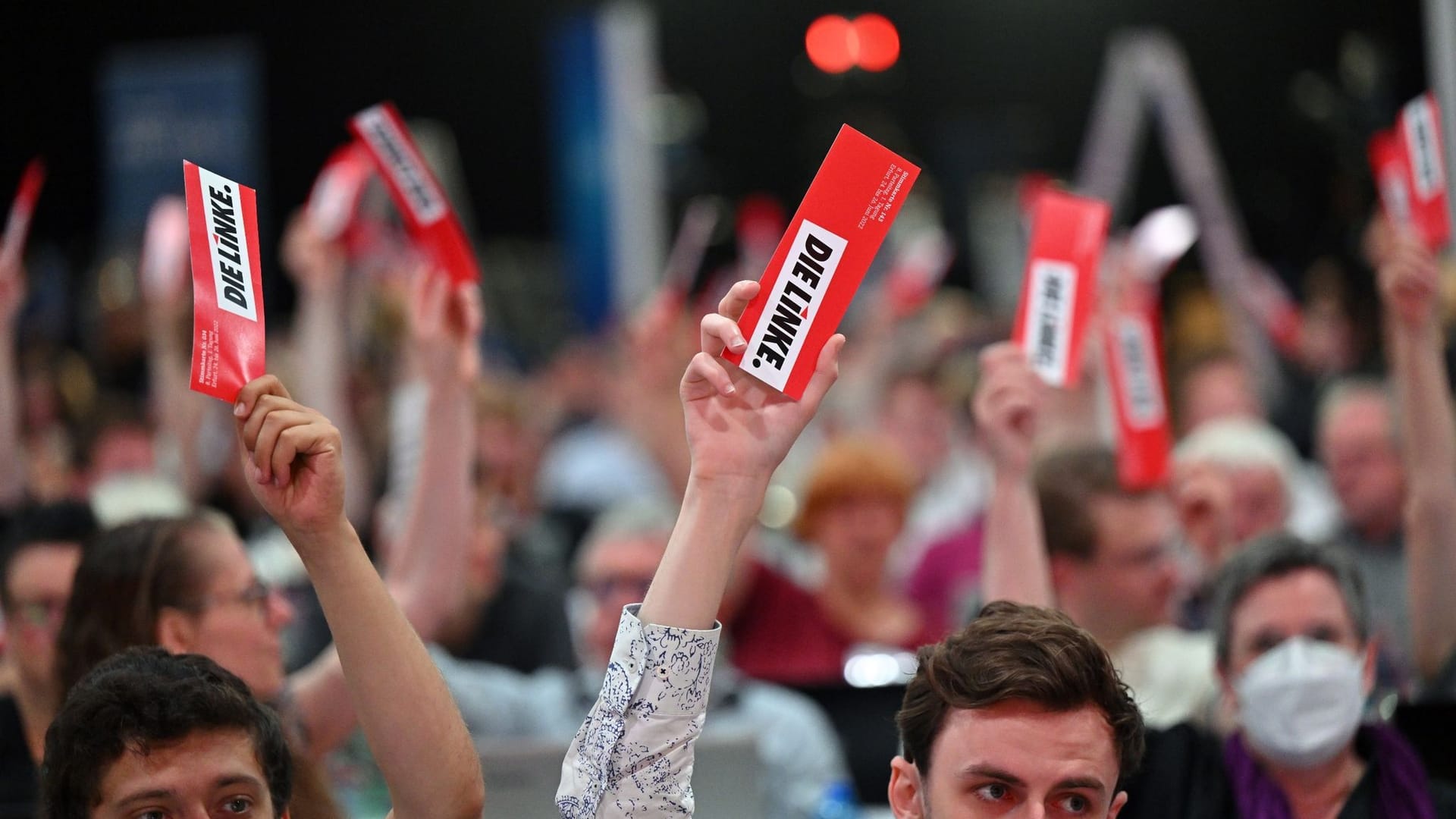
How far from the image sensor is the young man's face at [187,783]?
222 centimetres

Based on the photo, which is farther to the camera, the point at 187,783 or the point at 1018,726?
the point at 1018,726

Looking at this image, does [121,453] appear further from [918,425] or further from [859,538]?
[918,425]

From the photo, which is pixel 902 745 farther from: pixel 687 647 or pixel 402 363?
pixel 402 363

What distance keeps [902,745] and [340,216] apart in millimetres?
3045

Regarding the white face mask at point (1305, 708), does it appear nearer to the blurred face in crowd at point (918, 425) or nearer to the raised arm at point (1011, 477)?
the raised arm at point (1011, 477)

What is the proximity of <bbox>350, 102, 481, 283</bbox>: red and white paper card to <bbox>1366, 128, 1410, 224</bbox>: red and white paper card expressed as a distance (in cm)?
217

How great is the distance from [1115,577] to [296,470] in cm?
243

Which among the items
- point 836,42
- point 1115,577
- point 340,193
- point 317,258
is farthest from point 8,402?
point 836,42

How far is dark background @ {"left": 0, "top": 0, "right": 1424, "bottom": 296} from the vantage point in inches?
594

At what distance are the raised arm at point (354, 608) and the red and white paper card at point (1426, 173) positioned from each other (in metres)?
2.68

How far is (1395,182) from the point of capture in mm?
4219

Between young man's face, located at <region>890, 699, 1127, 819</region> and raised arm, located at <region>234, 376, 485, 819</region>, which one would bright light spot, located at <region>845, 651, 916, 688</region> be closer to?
young man's face, located at <region>890, 699, 1127, 819</region>

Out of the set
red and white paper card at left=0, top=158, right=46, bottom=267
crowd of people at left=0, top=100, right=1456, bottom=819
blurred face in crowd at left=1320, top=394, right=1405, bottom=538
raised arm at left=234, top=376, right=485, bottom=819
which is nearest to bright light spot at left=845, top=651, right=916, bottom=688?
crowd of people at left=0, top=100, right=1456, bottom=819

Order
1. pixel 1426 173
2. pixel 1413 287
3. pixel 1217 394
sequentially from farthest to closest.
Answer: pixel 1217 394 → pixel 1426 173 → pixel 1413 287
